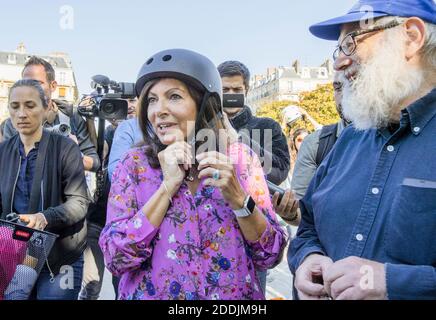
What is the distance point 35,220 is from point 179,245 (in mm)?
1299

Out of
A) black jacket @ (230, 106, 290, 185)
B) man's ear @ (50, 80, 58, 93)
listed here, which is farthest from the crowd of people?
man's ear @ (50, 80, 58, 93)

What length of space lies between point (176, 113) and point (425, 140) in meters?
1.11

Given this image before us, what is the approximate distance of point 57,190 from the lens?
319 centimetres

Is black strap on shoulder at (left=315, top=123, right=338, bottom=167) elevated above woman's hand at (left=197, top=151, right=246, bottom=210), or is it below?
below

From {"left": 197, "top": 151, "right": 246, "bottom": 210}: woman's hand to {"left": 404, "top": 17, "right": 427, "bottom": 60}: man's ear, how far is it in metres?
0.88

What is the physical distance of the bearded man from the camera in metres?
1.51

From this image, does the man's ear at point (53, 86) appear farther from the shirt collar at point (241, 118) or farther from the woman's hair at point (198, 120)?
the woman's hair at point (198, 120)

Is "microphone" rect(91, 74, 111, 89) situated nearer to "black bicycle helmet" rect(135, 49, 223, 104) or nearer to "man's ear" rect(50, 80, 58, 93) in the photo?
"black bicycle helmet" rect(135, 49, 223, 104)

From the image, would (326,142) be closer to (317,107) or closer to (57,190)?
(57,190)

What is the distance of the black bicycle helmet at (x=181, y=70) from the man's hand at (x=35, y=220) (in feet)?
3.69

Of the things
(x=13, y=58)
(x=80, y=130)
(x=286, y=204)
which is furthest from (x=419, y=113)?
(x=13, y=58)

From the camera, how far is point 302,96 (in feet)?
171

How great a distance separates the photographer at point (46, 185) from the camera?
120 inches

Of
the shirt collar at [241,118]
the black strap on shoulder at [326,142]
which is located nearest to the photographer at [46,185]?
the shirt collar at [241,118]
